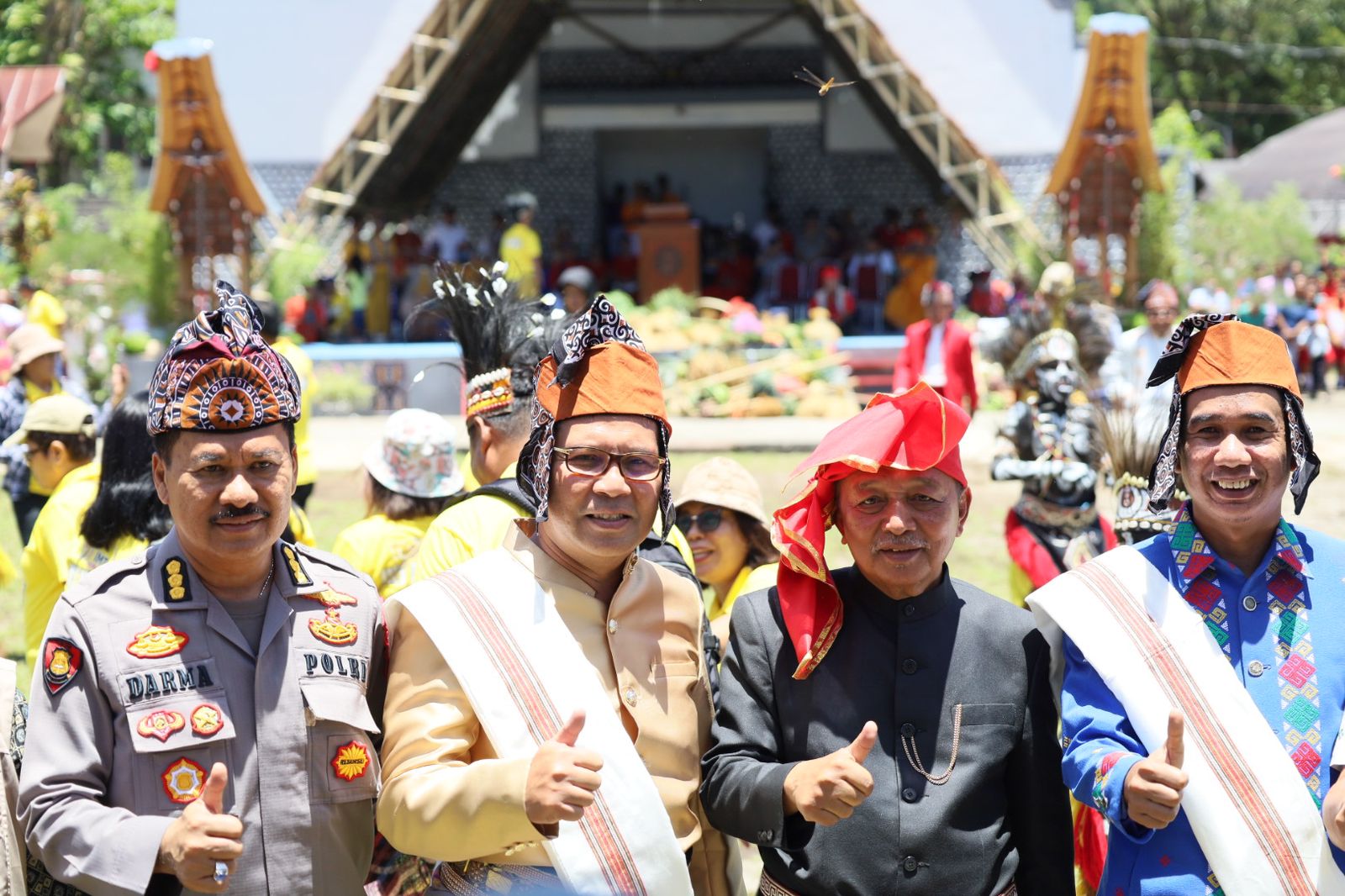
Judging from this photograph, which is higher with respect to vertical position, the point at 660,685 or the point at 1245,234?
the point at 1245,234

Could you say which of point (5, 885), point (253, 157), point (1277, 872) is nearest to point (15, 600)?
point (5, 885)

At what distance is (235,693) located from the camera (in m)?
2.62

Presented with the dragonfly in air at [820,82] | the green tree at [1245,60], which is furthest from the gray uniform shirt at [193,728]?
the green tree at [1245,60]

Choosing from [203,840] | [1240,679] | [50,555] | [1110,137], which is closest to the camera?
[203,840]

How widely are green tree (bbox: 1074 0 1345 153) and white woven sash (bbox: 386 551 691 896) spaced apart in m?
41.2

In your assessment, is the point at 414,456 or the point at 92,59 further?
the point at 92,59

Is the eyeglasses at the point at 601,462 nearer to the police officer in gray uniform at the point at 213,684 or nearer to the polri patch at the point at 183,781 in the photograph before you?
the police officer in gray uniform at the point at 213,684

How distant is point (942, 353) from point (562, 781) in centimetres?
828

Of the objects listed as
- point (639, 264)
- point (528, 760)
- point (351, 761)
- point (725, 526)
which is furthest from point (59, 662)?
A: point (639, 264)

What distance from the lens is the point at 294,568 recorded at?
2.79 meters

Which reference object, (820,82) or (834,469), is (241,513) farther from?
(820,82)

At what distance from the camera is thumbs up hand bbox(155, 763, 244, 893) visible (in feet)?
7.74

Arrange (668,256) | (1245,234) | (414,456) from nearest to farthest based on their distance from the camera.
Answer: (414,456)
(668,256)
(1245,234)

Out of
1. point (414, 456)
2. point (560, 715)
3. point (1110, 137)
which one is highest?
point (1110, 137)
